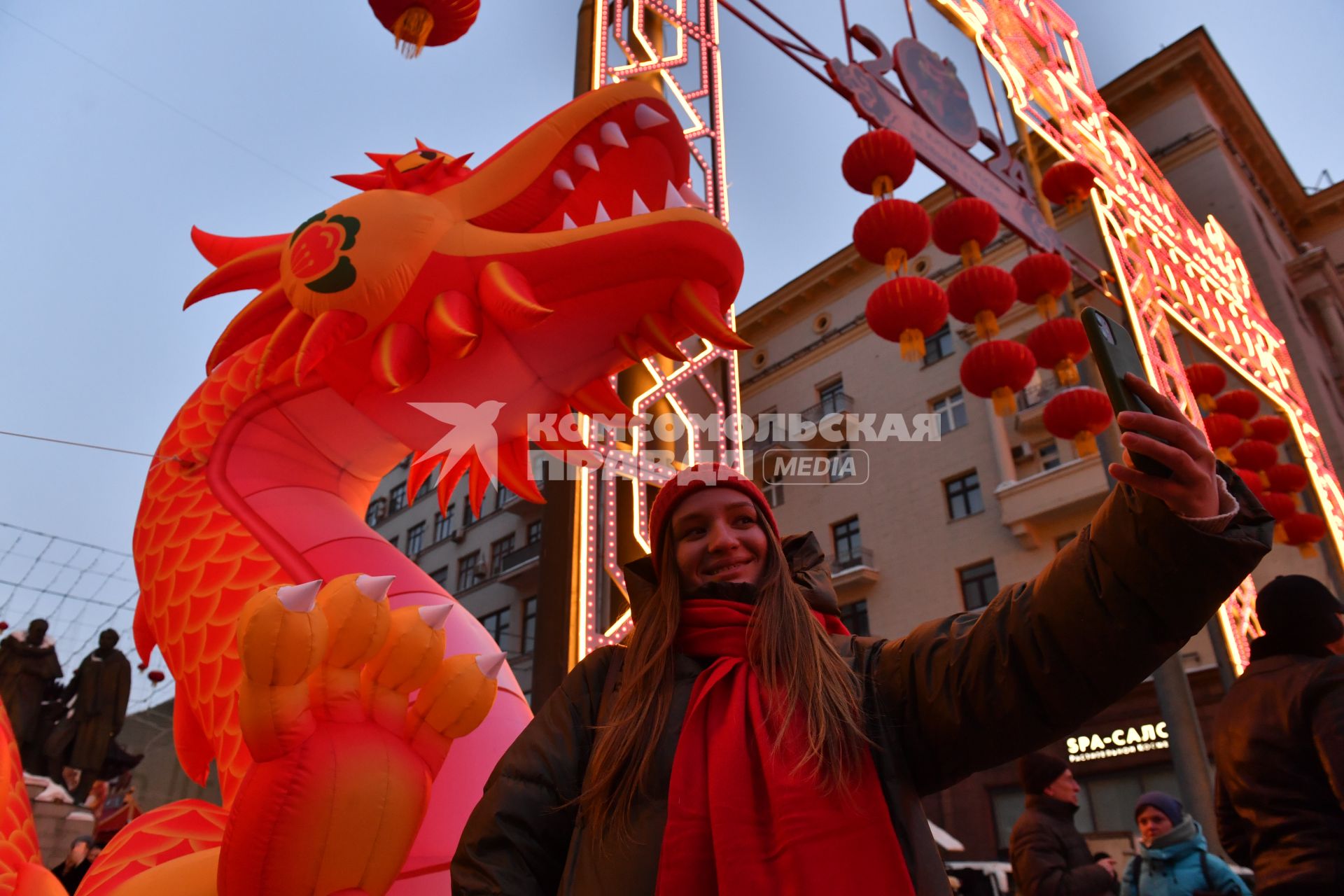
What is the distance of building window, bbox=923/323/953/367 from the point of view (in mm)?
17312

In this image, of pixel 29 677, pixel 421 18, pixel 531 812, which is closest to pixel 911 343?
pixel 421 18

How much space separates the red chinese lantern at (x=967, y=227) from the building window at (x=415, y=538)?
19551 mm

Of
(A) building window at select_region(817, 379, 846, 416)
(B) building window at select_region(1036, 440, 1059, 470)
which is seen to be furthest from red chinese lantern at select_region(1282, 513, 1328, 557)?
(A) building window at select_region(817, 379, 846, 416)

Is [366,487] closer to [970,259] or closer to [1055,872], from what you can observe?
[1055,872]

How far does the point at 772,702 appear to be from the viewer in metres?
1.10

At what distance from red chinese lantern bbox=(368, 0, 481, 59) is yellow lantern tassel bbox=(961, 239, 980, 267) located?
3.64 m

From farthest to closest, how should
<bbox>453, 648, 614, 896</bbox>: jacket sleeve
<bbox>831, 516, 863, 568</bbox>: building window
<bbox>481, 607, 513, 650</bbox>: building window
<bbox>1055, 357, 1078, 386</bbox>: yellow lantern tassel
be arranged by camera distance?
<bbox>481, 607, 513, 650</bbox>: building window < <bbox>831, 516, 863, 568</bbox>: building window < <bbox>1055, 357, 1078, 386</bbox>: yellow lantern tassel < <bbox>453, 648, 614, 896</bbox>: jacket sleeve

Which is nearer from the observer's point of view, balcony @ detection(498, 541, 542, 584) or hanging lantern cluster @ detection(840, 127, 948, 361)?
hanging lantern cluster @ detection(840, 127, 948, 361)

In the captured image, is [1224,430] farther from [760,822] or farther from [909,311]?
[760,822]

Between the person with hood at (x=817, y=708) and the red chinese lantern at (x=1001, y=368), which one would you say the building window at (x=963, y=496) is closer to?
the red chinese lantern at (x=1001, y=368)

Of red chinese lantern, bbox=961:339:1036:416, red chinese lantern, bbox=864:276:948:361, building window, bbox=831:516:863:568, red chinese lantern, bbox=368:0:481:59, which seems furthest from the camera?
building window, bbox=831:516:863:568

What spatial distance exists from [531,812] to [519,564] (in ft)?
58.0

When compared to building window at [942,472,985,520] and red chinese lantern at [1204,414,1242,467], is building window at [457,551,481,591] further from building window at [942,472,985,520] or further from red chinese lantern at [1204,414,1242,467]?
red chinese lantern at [1204,414,1242,467]

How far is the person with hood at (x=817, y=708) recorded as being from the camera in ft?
2.84
